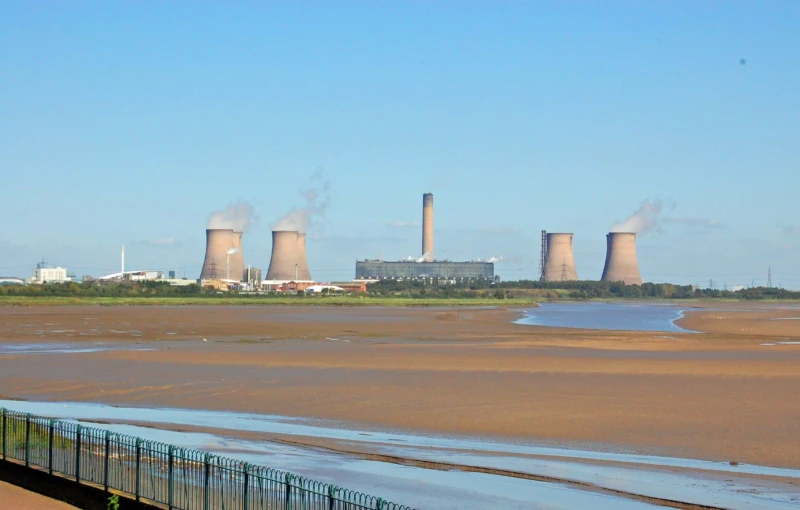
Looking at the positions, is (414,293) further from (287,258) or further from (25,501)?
(25,501)

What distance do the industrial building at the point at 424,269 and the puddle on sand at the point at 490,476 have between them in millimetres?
134918

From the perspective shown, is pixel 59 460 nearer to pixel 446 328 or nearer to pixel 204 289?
pixel 446 328

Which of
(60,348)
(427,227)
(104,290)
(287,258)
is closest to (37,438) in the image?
(60,348)

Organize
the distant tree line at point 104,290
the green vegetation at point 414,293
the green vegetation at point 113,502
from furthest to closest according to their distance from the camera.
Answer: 1. the distant tree line at point 104,290
2. the green vegetation at point 414,293
3. the green vegetation at point 113,502

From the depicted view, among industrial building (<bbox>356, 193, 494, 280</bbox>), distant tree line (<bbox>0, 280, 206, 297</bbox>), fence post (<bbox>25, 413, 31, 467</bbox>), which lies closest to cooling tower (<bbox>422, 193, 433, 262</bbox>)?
industrial building (<bbox>356, 193, 494, 280</bbox>)

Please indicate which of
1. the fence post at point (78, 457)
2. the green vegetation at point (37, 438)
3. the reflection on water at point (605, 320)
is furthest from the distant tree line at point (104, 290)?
the fence post at point (78, 457)

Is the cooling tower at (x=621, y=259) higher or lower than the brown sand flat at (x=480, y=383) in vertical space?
higher

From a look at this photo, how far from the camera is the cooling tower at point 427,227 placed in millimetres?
136250

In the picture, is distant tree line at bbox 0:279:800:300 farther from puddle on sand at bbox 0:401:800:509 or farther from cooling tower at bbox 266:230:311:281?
puddle on sand at bbox 0:401:800:509

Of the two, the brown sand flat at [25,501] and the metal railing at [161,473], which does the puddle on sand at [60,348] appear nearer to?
the metal railing at [161,473]

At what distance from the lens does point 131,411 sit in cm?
1590

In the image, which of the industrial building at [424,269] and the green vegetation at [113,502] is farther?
the industrial building at [424,269]

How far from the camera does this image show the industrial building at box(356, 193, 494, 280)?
508 ft

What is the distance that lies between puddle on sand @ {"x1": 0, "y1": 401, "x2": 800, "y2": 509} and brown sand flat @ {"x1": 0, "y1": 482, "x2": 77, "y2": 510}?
243 cm
